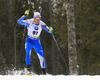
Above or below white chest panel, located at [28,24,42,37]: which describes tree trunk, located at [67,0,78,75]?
below

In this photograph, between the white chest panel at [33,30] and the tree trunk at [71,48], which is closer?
the white chest panel at [33,30]

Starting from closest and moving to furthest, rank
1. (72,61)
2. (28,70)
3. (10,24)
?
(28,70) → (72,61) → (10,24)

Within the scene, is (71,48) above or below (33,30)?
below

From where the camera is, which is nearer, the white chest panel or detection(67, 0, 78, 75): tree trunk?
the white chest panel

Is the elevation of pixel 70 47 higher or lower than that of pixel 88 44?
higher

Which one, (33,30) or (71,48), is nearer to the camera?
(33,30)

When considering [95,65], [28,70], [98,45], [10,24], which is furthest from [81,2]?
[10,24]

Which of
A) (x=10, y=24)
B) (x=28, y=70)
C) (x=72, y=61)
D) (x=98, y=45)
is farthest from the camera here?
(x=10, y=24)

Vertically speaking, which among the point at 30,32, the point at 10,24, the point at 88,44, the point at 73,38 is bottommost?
the point at 10,24

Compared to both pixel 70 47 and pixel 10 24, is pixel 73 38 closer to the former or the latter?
pixel 70 47

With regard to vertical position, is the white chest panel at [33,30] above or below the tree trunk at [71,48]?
above

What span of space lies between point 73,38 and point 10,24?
23.7 m

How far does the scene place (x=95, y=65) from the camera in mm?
14906

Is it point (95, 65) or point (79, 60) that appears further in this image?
point (79, 60)
